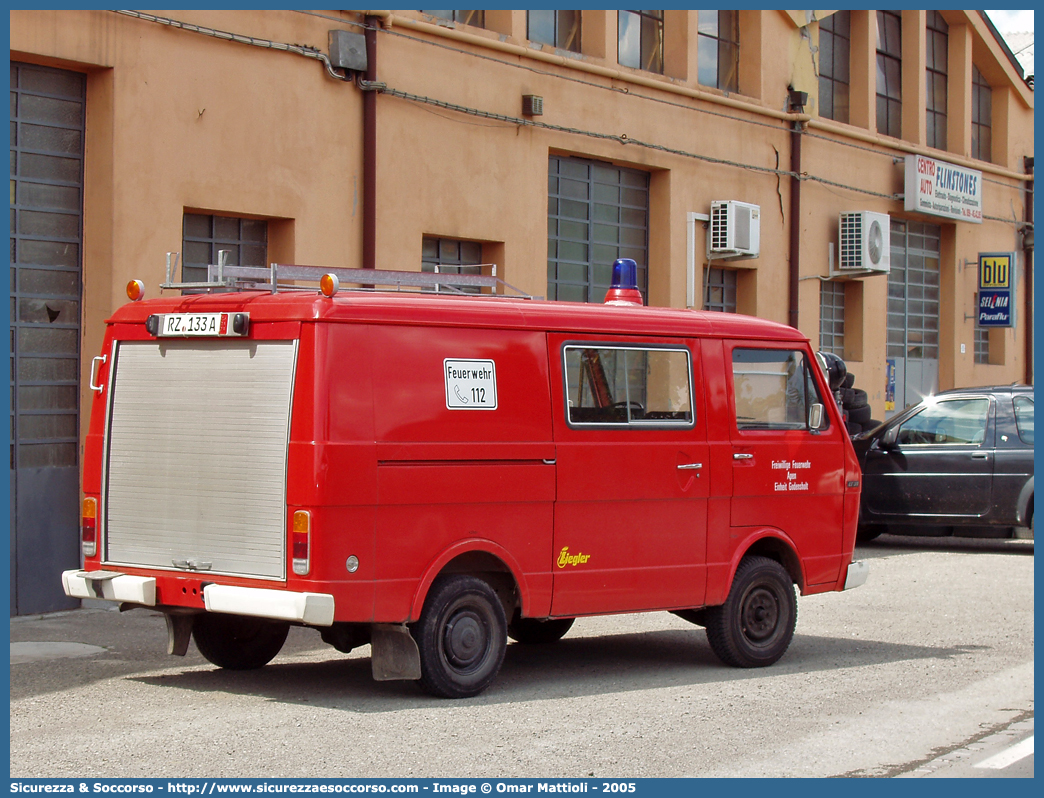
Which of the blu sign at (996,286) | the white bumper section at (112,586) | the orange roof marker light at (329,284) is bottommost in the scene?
the white bumper section at (112,586)

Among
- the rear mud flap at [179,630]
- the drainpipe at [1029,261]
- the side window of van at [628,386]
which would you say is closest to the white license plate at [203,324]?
the rear mud flap at [179,630]

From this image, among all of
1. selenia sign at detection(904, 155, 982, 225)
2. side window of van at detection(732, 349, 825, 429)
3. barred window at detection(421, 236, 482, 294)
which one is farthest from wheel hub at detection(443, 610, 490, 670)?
selenia sign at detection(904, 155, 982, 225)

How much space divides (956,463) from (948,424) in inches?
19.9

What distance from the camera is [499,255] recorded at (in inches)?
591

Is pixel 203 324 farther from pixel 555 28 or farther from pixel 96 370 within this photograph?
pixel 555 28

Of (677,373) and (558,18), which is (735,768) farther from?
(558,18)

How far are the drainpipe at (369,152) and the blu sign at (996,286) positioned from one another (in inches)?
587

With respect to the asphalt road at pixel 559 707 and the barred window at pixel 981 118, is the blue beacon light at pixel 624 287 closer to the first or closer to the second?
the asphalt road at pixel 559 707

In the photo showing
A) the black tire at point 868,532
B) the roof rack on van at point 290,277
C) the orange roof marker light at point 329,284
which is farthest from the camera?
the black tire at point 868,532

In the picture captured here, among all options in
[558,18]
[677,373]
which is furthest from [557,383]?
[558,18]

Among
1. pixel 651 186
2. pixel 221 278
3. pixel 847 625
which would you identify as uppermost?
pixel 651 186

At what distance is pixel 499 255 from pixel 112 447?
25.1ft

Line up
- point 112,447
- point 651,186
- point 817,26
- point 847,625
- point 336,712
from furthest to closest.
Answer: point 817,26
point 651,186
point 847,625
point 112,447
point 336,712

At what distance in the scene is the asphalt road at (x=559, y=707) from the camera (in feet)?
20.5
